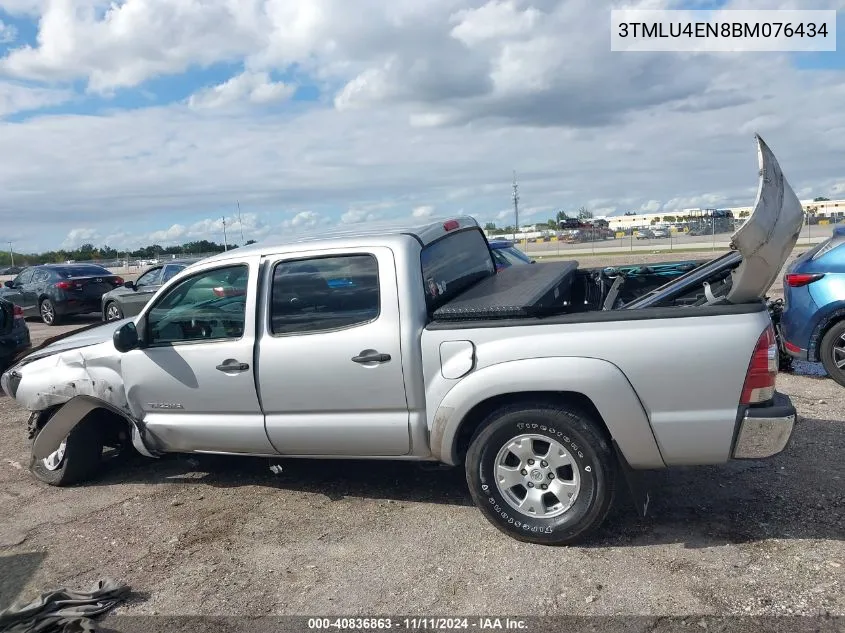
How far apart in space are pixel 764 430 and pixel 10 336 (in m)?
9.39

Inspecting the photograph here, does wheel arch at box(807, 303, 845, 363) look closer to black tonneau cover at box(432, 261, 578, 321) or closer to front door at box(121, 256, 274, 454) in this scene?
black tonneau cover at box(432, 261, 578, 321)

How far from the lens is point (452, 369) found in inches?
161

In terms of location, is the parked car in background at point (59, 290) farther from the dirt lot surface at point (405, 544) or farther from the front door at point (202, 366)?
the front door at point (202, 366)

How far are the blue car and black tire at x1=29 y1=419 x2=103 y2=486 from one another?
6.57 m

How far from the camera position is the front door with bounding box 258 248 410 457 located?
427 centimetres

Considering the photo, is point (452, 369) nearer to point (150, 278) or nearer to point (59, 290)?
point (150, 278)

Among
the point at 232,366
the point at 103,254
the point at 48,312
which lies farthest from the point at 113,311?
the point at 103,254

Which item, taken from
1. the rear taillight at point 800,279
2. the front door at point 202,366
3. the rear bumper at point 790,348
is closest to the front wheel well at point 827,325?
the rear bumper at point 790,348

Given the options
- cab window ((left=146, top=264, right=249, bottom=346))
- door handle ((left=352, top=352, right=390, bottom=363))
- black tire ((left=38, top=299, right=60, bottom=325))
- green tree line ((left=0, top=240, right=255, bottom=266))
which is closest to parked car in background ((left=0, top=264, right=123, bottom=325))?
black tire ((left=38, top=299, right=60, bottom=325))

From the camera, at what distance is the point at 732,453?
3773 mm

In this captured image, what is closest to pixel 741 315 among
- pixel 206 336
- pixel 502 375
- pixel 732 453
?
pixel 732 453

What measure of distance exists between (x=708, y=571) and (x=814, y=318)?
14.1 feet

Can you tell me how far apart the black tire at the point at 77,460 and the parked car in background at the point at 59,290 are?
12434 mm

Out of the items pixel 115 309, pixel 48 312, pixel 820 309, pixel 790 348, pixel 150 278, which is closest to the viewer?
pixel 820 309
